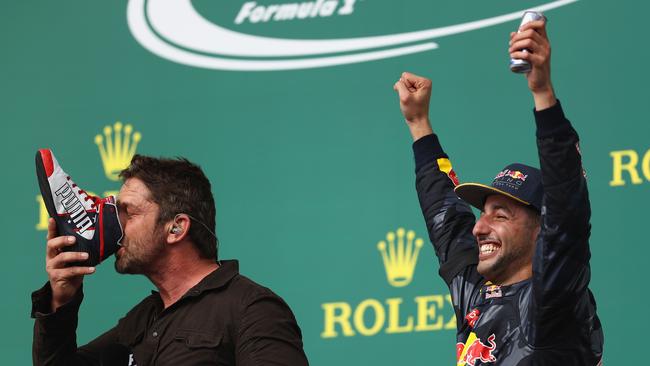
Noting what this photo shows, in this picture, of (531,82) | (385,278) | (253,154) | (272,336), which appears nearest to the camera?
(531,82)

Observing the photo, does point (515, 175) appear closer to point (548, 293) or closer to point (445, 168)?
point (445, 168)

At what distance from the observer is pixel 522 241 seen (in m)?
2.57

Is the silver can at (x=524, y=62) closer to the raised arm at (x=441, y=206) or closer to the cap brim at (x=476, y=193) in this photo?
the cap brim at (x=476, y=193)

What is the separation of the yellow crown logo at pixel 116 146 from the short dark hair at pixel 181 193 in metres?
1.10

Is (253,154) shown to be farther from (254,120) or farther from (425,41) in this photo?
(425,41)

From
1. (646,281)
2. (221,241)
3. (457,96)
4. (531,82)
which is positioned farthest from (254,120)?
(531,82)

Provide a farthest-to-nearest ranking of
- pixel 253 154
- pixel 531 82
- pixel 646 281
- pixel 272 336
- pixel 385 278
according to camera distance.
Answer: pixel 253 154
pixel 385 278
pixel 646 281
pixel 272 336
pixel 531 82

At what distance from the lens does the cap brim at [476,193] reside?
2.60 meters

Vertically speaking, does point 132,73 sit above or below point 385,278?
above

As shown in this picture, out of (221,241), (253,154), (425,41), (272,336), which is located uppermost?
(425,41)

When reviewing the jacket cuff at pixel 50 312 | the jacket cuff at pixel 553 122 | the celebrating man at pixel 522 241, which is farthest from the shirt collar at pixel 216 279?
the jacket cuff at pixel 553 122

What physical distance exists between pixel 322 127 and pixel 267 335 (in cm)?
134

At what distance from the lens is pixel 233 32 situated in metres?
3.79

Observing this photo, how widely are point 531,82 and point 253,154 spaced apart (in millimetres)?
1610
